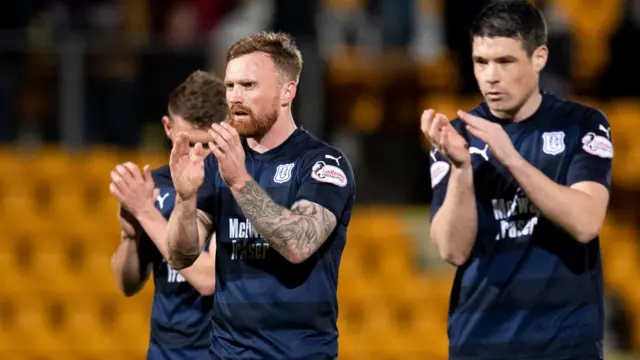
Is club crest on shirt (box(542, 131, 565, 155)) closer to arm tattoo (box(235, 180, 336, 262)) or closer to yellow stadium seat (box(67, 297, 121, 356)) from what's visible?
arm tattoo (box(235, 180, 336, 262))

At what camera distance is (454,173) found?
4.52 metres

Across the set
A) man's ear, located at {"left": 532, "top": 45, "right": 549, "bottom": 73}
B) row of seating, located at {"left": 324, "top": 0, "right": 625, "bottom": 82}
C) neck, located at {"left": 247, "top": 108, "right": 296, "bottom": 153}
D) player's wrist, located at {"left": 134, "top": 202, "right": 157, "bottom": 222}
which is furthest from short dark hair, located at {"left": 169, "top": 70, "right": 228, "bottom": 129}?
row of seating, located at {"left": 324, "top": 0, "right": 625, "bottom": 82}

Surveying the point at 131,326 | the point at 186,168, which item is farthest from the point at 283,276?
the point at 131,326

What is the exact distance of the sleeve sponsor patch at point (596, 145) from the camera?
4.61m

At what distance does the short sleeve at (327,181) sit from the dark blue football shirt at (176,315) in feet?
3.14

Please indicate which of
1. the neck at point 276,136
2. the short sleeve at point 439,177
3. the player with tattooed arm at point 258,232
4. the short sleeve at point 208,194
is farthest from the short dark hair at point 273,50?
the short sleeve at point 439,177

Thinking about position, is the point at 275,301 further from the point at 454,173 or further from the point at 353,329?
the point at 353,329

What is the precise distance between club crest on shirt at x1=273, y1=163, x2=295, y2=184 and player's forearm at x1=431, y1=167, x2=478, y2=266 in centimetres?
61

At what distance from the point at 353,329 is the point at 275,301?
16.6 ft

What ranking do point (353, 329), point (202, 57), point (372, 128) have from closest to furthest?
point (353, 329)
point (202, 57)
point (372, 128)

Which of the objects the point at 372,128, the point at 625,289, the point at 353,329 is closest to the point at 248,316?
the point at 353,329

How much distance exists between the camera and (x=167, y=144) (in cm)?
1058

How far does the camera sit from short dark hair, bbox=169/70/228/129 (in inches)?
198

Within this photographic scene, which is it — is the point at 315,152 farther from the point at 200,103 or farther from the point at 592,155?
the point at 592,155
